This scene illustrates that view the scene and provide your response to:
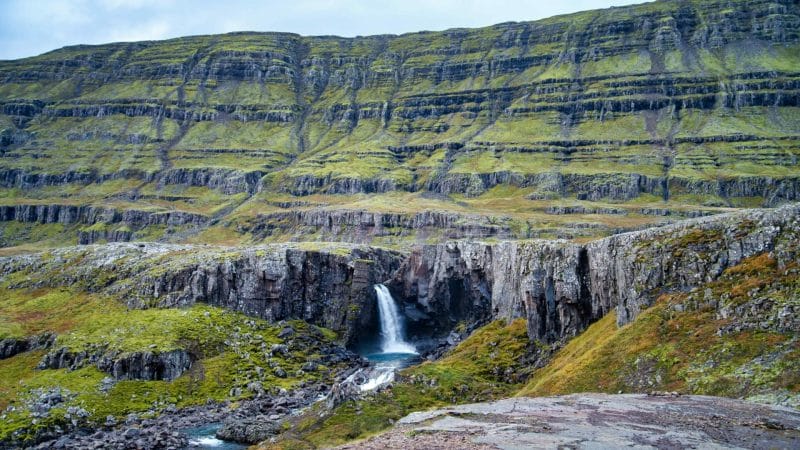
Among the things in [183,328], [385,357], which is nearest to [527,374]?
[385,357]

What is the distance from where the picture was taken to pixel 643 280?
82.2 m

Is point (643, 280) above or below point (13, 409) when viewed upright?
above

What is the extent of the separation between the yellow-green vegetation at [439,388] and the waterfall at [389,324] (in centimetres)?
3256

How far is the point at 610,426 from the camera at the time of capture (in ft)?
171

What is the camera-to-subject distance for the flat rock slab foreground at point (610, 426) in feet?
153

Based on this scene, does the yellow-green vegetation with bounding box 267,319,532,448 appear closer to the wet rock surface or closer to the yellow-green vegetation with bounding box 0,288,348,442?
the wet rock surface

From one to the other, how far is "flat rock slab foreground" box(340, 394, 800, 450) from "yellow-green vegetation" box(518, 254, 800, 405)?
13.1 feet

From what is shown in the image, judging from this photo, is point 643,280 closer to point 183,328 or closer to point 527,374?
point 527,374

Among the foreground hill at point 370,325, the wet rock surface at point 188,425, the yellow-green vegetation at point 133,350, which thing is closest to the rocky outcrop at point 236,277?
the foreground hill at point 370,325

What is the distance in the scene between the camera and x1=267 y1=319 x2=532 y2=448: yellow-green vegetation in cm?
7438

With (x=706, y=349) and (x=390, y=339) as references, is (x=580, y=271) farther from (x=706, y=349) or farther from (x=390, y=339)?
(x=390, y=339)

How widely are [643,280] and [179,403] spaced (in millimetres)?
72891

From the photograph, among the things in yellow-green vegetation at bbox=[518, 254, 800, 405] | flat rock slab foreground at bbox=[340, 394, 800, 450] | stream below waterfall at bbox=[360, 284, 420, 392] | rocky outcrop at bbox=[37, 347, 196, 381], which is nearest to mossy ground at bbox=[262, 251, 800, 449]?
yellow-green vegetation at bbox=[518, 254, 800, 405]

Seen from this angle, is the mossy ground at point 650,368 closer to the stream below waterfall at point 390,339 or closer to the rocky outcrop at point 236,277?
the stream below waterfall at point 390,339
